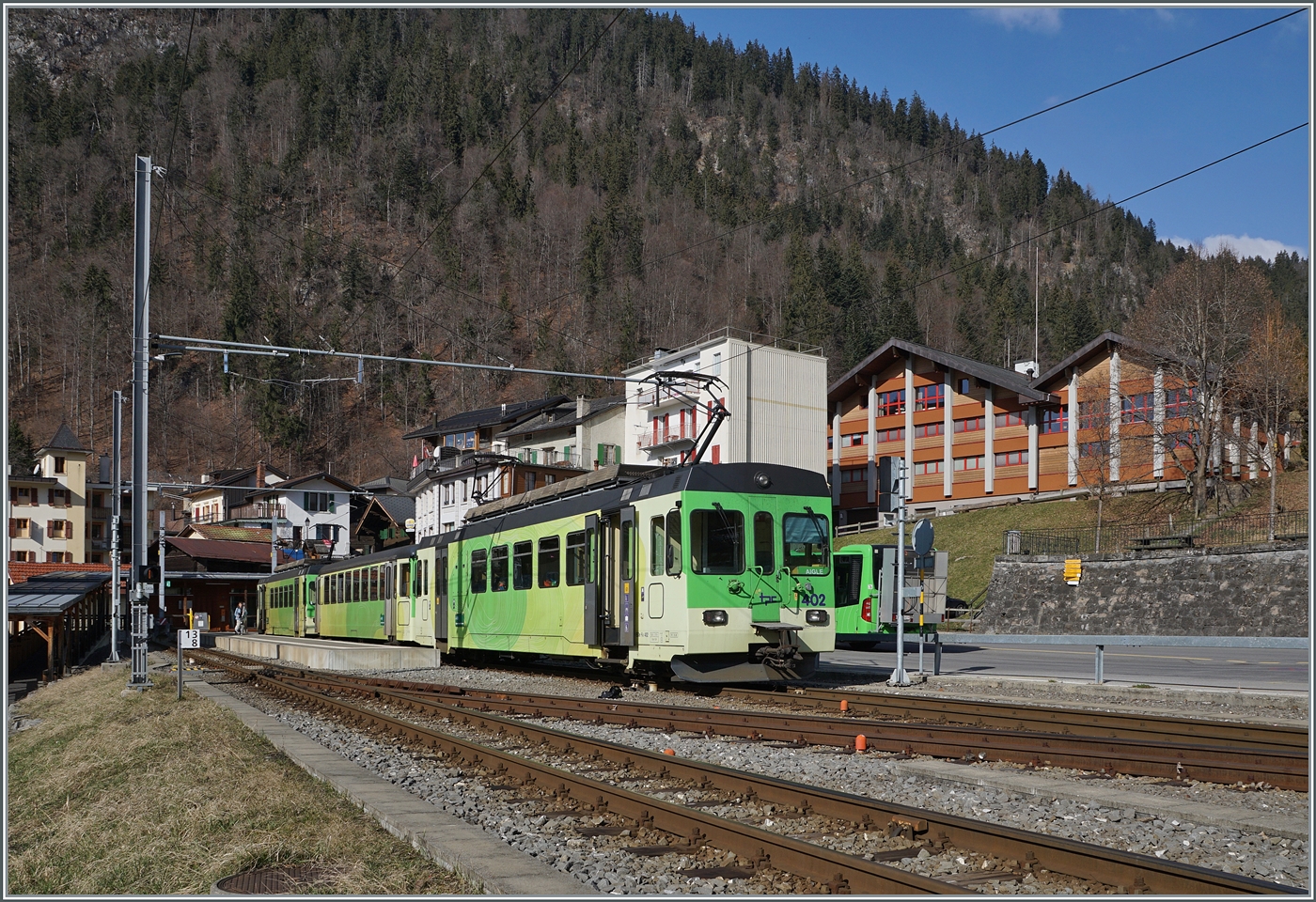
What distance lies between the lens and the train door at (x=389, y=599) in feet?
92.8

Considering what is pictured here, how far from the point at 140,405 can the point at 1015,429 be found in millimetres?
43999

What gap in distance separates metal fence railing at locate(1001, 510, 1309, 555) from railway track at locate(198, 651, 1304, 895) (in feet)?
98.0

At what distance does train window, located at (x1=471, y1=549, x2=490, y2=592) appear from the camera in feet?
70.0

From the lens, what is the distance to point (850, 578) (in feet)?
93.7

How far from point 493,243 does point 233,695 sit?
4209 inches

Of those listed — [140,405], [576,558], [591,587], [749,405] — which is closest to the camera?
[591,587]

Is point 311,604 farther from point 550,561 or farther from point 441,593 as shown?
point 550,561

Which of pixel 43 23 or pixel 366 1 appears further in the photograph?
pixel 43 23

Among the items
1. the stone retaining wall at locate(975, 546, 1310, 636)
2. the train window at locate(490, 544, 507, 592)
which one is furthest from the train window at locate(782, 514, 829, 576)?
the stone retaining wall at locate(975, 546, 1310, 636)

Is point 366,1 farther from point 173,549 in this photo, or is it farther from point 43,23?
point 43,23

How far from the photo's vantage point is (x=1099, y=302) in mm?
106812

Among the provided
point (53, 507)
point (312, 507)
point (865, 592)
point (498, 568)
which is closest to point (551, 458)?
point (312, 507)

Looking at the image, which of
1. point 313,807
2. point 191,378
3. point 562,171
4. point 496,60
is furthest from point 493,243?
point 313,807

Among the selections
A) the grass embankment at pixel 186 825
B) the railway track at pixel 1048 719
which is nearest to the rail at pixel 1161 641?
the railway track at pixel 1048 719
